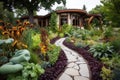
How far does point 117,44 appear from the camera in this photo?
27.2ft

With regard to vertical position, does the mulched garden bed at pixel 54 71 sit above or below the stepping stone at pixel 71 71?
above

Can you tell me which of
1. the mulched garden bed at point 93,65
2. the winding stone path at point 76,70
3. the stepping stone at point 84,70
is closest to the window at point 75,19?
the mulched garden bed at point 93,65

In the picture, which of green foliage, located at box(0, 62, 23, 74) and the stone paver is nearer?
green foliage, located at box(0, 62, 23, 74)

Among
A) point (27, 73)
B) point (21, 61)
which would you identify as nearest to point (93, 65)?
point (21, 61)

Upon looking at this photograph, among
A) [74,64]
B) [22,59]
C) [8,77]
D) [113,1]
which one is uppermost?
[113,1]

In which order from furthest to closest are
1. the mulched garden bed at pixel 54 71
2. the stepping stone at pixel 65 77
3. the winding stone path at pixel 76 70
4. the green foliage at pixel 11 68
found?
the winding stone path at pixel 76 70, the stepping stone at pixel 65 77, the mulched garden bed at pixel 54 71, the green foliage at pixel 11 68

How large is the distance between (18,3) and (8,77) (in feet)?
85.2

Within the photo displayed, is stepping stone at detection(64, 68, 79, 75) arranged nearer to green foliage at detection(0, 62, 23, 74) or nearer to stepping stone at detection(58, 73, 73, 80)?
stepping stone at detection(58, 73, 73, 80)

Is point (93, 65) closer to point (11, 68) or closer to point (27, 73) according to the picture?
point (27, 73)

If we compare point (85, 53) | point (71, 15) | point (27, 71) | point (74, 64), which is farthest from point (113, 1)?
point (71, 15)

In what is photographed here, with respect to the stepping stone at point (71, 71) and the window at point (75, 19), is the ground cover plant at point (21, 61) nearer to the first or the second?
the stepping stone at point (71, 71)

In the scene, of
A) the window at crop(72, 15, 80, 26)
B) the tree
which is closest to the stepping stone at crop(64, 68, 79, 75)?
the tree

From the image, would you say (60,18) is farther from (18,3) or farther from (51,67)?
(51,67)

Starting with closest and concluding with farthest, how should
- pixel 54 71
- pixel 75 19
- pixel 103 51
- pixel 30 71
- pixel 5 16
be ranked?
1. pixel 30 71
2. pixel 54 71
3. pixel 103 51
4. pixel 5 16
5. pixel 75 19
